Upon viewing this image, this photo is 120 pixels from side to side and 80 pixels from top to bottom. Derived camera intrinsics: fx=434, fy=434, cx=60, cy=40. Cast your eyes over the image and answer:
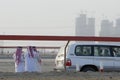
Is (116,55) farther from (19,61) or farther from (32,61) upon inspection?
(19,61)

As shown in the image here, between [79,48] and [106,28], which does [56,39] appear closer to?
[79,48]

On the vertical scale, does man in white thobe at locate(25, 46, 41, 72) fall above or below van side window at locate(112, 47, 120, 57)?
below

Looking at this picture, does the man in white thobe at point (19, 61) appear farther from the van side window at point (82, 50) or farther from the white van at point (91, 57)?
the van side window at point (82, 50)

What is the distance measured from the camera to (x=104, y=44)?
18719mm

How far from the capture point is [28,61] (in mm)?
18547

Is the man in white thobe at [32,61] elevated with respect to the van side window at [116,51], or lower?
lower

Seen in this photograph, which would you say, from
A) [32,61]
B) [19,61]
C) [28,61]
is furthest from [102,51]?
[19,61]

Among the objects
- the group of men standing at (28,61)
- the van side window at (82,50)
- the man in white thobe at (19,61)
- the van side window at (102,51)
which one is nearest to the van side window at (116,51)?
the van side window at (102,51)

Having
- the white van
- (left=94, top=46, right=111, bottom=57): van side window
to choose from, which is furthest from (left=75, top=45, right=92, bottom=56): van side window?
(left=94, top=46, right=111, bottom=57): van side window

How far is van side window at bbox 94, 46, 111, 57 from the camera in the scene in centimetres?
1861

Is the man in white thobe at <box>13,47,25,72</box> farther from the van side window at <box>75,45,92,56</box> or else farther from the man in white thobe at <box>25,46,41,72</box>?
the van side window at <box>75,45,92,56</box>

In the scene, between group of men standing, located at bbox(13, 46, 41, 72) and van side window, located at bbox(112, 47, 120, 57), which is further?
van side window, located at bbox(112, 47, 120, 57)

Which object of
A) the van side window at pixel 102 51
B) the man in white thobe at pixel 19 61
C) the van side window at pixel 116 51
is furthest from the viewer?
the man in white thobe at pixel 19 61

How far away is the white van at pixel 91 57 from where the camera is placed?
18.3m
